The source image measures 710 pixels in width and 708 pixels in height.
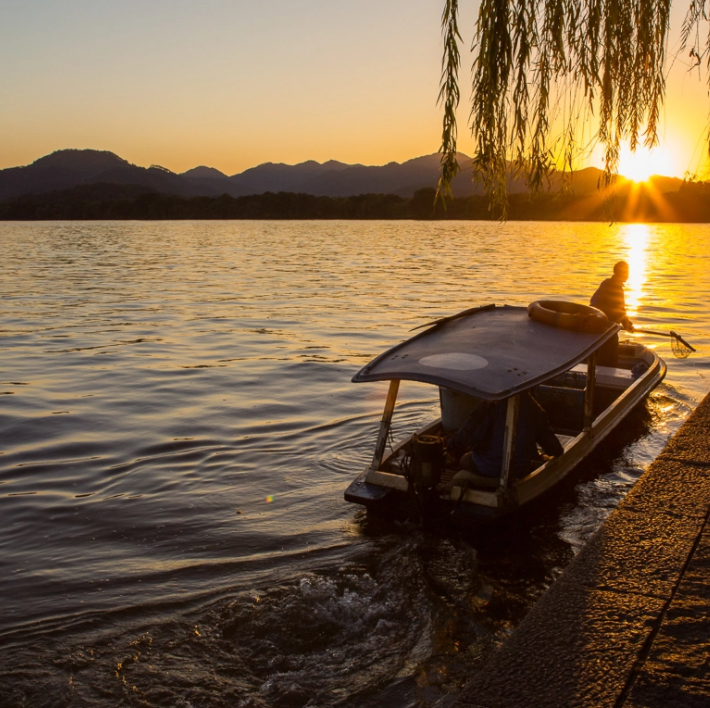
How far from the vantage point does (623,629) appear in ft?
13.0

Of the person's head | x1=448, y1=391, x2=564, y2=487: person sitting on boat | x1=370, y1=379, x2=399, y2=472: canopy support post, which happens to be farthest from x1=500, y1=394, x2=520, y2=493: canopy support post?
the person's head

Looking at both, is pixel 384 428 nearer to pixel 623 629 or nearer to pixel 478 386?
pixel 478 386

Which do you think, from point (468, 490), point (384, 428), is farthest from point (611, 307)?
point (468, 490)

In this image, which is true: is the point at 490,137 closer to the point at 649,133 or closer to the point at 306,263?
the point at 649,133

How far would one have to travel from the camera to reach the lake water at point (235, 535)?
5969mm

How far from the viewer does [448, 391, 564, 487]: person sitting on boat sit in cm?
812

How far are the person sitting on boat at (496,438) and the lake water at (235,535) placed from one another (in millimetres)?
649

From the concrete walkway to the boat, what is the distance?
2222 millimetres

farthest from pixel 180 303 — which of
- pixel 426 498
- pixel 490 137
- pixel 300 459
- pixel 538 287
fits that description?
pixel 490 137

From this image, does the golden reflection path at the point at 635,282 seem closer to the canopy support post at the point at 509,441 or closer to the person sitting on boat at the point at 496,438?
the person sitting on boat at the point at 496,438

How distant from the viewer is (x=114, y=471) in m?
10.7

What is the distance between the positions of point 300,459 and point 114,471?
2.68 meters

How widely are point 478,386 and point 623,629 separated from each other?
3584 mm

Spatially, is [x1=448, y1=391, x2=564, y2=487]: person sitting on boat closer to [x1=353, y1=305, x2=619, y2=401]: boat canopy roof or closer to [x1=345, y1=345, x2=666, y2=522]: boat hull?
[x1=345, y1=345, x2=666, y2=522]: boat hull
